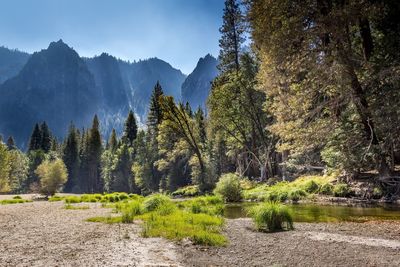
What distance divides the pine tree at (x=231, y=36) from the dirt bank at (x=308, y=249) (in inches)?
1475

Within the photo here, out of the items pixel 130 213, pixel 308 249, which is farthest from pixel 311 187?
pixel 308 249

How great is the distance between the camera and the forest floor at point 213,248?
26.6 ft

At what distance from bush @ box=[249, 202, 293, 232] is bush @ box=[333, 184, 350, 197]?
39.2ft

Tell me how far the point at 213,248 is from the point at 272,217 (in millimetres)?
3492

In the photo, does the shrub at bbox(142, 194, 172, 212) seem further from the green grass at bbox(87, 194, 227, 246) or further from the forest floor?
the forest floor

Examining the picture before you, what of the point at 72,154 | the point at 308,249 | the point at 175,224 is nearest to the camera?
the point at 308,249

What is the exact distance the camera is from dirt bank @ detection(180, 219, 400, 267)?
8.19 m

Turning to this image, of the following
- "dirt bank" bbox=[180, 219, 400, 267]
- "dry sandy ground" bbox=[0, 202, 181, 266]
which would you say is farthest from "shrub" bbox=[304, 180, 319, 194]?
"dry sandy ground" bbox=[0, 202, 181, 266]

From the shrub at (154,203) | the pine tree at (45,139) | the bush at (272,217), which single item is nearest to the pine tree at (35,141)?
the pine tree at (45,139)

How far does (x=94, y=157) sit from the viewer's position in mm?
114750

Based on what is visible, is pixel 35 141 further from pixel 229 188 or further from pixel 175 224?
pixel 175 224

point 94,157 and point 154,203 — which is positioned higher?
point 94,157

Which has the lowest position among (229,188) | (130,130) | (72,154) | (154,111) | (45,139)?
(229,188)

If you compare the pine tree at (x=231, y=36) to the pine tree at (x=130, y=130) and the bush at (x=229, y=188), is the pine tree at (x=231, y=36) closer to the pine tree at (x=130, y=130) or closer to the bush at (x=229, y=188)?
the bush at (x=229, y=188)
